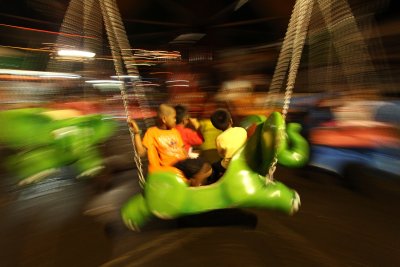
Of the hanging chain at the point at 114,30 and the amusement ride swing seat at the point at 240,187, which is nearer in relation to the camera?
the amusement ride swing seat at the point at 240,187

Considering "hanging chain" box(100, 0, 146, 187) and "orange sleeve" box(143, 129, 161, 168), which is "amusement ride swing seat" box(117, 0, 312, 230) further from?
"orange sleeve" box(143, 129, 161, 168)

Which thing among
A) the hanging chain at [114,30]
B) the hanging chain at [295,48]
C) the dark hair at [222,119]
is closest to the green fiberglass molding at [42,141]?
the hanging chain at [114,30]

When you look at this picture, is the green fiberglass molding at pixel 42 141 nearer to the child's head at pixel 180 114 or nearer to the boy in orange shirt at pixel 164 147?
the child's head at pixel 180 114

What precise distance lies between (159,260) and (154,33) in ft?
24.9

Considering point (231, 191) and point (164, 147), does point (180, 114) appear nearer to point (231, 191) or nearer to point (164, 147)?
point (164, 147)

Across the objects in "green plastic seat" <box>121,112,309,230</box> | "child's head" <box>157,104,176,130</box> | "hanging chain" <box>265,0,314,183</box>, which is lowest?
"green plastic seat" <box>121,112,309,230</box>

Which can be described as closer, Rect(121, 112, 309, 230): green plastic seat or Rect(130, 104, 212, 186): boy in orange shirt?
Rect(121, 112, 309, 230): green plastic seat

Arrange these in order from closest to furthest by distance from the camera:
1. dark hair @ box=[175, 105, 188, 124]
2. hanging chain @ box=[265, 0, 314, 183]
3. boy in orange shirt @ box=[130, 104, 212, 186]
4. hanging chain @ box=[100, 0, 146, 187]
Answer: hanging chain @ box=[265, 0, 314, 183] < hanging chain @ box=[100, 0, 146, 187] < boy in orange shirt @ box=[130, 104, 212, 186] < dark hair @ box=[175, 105, 188, 124]

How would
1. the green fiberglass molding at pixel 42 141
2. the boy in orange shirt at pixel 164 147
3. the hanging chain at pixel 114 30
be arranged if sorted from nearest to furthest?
the hanging chain at pixel 114 30
the boy in orange shirt at pixel 164 147
the green fiberglass molding at pixel 42 141

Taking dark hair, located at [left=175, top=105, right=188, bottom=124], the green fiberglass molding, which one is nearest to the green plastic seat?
dark hair, located at [left=175, top=105, right=188, bottom=124]

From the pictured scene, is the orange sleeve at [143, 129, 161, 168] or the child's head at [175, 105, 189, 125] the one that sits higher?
the child's head at [175, 105, 189, 125]

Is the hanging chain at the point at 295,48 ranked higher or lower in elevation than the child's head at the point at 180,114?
higher

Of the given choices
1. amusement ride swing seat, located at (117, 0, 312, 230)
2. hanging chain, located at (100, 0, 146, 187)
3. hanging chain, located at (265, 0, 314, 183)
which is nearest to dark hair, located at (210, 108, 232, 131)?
amusement ride swing seat, located at (117, 0, 312, 230)

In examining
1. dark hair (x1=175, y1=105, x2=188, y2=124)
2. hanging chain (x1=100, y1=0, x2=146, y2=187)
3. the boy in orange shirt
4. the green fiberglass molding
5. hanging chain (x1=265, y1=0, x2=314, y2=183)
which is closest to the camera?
hanging chain (x1=265, y1=0, x2=314, y2=183)
